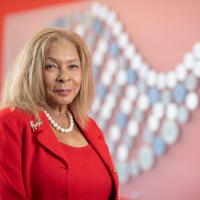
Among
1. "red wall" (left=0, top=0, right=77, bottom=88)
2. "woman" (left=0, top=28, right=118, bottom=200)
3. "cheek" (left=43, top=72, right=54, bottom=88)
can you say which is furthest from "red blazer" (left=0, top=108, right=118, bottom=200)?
"red wall" (left=0, top=0, right=77, bottom=88)

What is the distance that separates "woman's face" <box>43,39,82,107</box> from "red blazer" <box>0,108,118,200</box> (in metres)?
0.14

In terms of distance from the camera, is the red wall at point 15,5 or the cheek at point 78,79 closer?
the cheek at point 78,79

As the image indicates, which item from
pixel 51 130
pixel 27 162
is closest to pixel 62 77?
pixel 51 130

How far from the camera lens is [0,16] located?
165 inches

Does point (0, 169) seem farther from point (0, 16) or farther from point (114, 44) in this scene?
point (0, 16)

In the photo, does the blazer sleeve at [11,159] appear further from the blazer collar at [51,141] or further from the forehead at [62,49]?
the forehead at [62,49]

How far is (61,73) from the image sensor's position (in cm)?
161

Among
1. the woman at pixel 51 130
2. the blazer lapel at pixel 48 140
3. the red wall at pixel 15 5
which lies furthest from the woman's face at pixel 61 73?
→ the red wall at pixel 15 5

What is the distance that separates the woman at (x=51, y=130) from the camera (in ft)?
4.80

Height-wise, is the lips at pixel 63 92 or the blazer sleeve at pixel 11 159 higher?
the lips at pixel 63 92

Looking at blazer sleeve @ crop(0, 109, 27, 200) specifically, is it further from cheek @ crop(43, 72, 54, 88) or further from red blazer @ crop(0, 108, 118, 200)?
cheek @ crop(43, 72, 54, 88)

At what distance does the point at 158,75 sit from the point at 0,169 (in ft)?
5.78

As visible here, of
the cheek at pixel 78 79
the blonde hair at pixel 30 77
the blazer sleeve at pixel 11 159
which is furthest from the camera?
the cheek at pixel 78 79

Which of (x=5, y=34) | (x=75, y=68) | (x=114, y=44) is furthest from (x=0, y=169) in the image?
(x=5, y=34)
